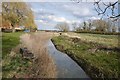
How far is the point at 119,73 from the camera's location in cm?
1280

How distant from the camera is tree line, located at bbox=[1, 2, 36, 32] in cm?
5678

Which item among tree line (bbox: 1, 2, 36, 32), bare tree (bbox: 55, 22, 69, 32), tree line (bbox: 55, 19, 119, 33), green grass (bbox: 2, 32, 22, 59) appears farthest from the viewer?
bare tree (bbox: 55, 22, 69, 32)

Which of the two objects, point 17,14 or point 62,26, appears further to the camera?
point 62,26

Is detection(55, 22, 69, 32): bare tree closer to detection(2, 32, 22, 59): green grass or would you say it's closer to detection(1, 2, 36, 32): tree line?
detection(1, 2, 36, 32): tree line

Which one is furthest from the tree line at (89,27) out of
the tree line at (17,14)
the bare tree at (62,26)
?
the tree line at (17,14)

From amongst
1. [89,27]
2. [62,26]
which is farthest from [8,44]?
[62,26]

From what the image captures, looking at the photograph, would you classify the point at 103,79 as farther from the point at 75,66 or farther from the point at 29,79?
the point at 75,66

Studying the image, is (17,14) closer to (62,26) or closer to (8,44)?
(8,44)

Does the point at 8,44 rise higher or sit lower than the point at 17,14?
lower

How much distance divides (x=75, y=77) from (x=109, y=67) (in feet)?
8.74

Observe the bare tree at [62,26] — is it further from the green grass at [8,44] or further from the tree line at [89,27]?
the green grass at [8,44]

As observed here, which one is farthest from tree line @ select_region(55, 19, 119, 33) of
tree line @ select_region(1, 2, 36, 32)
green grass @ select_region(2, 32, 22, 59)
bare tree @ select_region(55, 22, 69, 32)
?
green grass @ select_region(2, 32, 22, 59)

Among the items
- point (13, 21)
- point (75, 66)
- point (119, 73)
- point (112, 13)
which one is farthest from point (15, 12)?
point (112, 13)

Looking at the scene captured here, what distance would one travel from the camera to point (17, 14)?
60.1 meters
